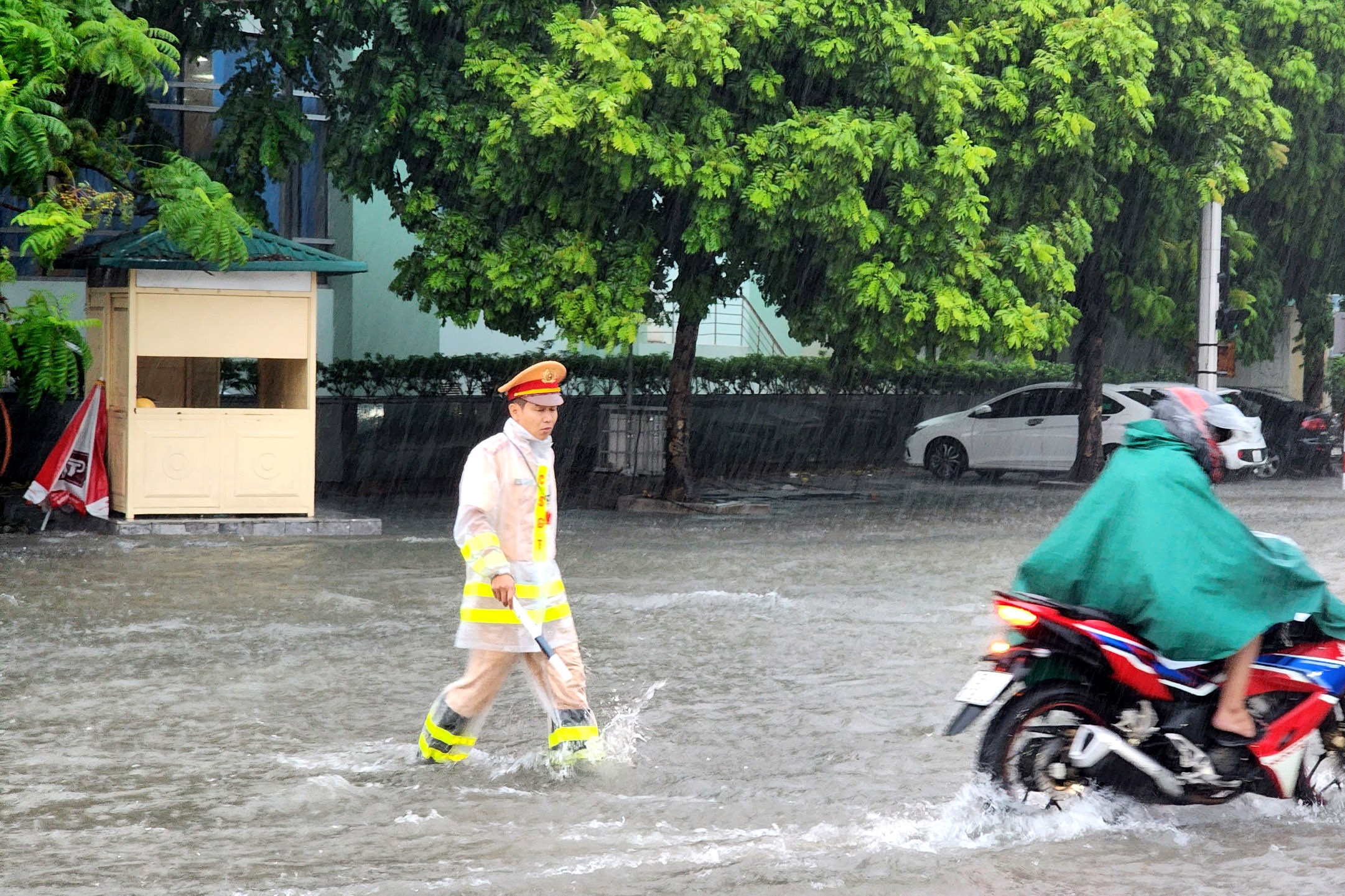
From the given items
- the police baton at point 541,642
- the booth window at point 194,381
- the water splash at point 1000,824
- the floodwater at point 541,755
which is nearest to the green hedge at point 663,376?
the booth window at point 194,381

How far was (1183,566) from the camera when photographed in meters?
5.29

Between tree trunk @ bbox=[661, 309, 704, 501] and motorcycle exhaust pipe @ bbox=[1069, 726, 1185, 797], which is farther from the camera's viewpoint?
tree trunk @ bbox=[661, 309, 704, 501]

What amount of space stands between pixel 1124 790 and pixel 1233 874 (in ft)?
1.69

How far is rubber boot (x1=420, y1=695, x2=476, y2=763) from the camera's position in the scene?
253 inches

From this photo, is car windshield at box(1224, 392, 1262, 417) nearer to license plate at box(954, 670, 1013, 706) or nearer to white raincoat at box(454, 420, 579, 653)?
white raincoat at box(454, 420, 579, 653)

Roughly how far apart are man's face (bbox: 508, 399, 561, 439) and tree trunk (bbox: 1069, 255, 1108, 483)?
55.8ft

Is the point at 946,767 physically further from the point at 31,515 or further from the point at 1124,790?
the point at 31,515

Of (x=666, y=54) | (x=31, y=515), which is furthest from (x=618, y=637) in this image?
(x=31, y=515)

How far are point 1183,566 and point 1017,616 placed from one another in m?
0.56

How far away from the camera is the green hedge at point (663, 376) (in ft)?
75.4

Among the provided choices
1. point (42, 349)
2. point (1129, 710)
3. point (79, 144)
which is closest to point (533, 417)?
point (1129, 710)

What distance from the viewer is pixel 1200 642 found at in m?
5.24

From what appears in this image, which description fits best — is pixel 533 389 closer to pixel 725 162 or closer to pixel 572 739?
pixel 572 739

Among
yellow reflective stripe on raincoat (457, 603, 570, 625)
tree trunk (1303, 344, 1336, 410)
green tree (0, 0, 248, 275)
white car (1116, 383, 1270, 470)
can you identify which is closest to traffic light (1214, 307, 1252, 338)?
white car (1116, 383, 1270, 470)
